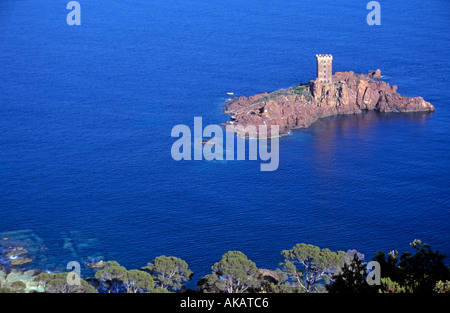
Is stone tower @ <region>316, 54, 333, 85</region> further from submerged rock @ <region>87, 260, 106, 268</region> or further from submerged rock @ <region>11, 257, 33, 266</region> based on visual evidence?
submerged rock @ <region>11, 257, 33, 266</region>

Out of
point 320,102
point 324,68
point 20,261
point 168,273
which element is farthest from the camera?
point 324,68

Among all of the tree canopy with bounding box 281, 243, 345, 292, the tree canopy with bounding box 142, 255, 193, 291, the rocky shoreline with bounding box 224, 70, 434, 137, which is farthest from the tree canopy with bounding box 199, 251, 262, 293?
the rocky shoreline with bounding box 224, 70, 434, 137

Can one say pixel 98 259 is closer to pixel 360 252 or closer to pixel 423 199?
pixel 360 252

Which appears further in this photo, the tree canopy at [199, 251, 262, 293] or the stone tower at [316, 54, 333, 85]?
the stone tower at [316, 54, 333, 85]

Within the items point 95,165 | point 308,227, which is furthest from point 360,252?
point 95,165

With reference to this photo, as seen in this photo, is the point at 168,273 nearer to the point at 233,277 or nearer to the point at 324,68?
the point at 233,277

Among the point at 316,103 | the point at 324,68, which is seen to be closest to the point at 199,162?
the point at 316,103
